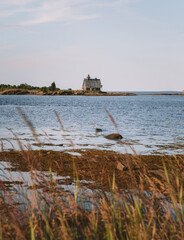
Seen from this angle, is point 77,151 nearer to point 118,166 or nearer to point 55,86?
point 118,166

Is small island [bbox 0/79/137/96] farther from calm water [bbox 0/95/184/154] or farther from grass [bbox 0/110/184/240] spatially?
grass [bbox 0/110/184/240]

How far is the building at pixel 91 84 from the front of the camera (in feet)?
523

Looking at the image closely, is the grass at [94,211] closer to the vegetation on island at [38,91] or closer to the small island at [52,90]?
the small island at [52,90]

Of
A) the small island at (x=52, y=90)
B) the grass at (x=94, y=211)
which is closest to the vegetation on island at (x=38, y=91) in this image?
the small island at (x=52, y=90)

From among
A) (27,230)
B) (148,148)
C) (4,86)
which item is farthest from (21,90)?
(27,230)

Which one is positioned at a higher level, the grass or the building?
the building

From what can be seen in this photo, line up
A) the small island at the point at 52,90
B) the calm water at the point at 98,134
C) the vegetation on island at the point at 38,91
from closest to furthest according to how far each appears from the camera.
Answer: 1. the calm water at the point at 98,134
2. the small island at the point at 52,90
3. the vegetation on island at the point at 38,91

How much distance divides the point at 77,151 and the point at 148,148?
4.55m

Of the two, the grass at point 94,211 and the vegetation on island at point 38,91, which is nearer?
the grass at point 94,211

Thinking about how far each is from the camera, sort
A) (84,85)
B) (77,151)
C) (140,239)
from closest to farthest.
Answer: (140,239), (77,151), (84,85)

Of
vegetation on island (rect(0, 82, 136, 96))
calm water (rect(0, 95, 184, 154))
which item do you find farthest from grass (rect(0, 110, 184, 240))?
vegetation on island (rect(0, 82, 136, 96))

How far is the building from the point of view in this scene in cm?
15946

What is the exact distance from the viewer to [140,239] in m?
3.15

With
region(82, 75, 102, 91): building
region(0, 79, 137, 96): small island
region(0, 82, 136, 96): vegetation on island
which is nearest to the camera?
region(82, 75, 102, 91): building
